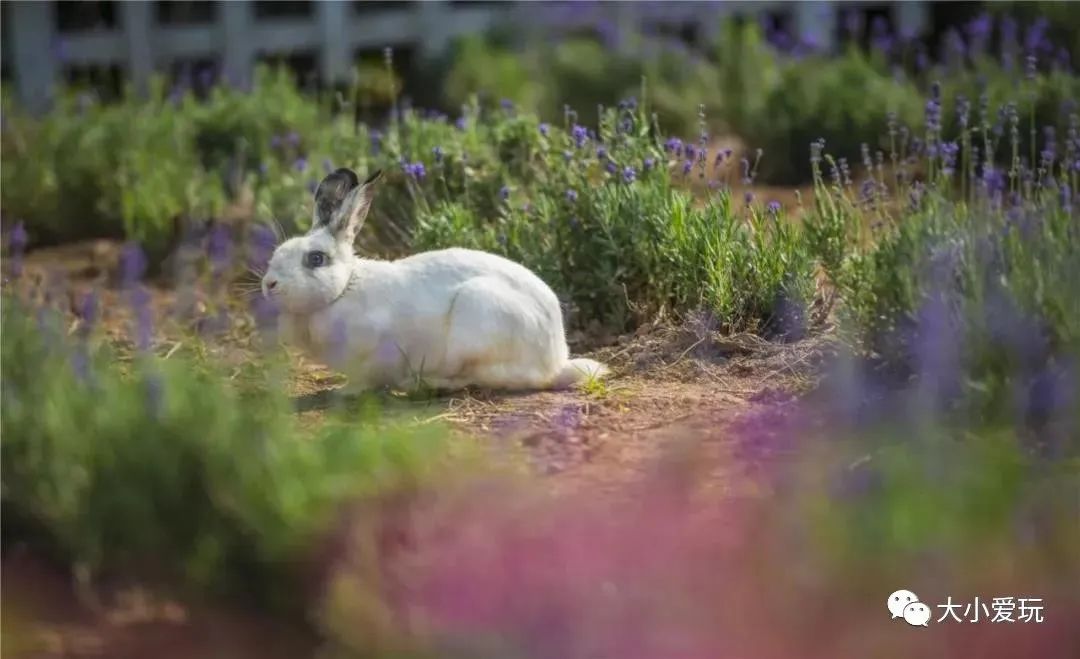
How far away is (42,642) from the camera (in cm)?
349

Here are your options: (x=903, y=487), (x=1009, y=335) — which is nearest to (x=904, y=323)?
(x=1009, y=335)

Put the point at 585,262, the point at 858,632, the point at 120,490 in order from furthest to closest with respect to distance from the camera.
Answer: the point at 585,262
the point at 120,490
the point at 858,632

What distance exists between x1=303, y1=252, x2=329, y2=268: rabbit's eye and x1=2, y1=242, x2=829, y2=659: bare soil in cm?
41

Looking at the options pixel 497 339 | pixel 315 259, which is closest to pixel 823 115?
pixel 497 339

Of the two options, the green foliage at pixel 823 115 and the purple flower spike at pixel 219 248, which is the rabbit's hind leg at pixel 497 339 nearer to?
the purple flower spike at pixel 219 248

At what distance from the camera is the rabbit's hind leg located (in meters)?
5.09

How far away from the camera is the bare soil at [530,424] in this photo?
11.3ft

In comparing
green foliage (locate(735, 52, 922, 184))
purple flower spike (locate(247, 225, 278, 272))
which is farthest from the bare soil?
green foliage (locate(735, 52, 922, 184))

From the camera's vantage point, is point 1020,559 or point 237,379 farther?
point 237,379

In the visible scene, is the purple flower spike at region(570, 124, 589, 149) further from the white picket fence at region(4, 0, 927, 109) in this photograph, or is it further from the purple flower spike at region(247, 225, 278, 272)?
the white picket fence at region(4, 0, 927, 109)

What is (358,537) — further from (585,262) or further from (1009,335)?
(585,262)

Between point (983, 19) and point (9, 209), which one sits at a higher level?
point (983, 19)

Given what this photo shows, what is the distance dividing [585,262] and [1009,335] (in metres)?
2.05

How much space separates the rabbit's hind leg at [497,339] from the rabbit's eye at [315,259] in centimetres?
40
